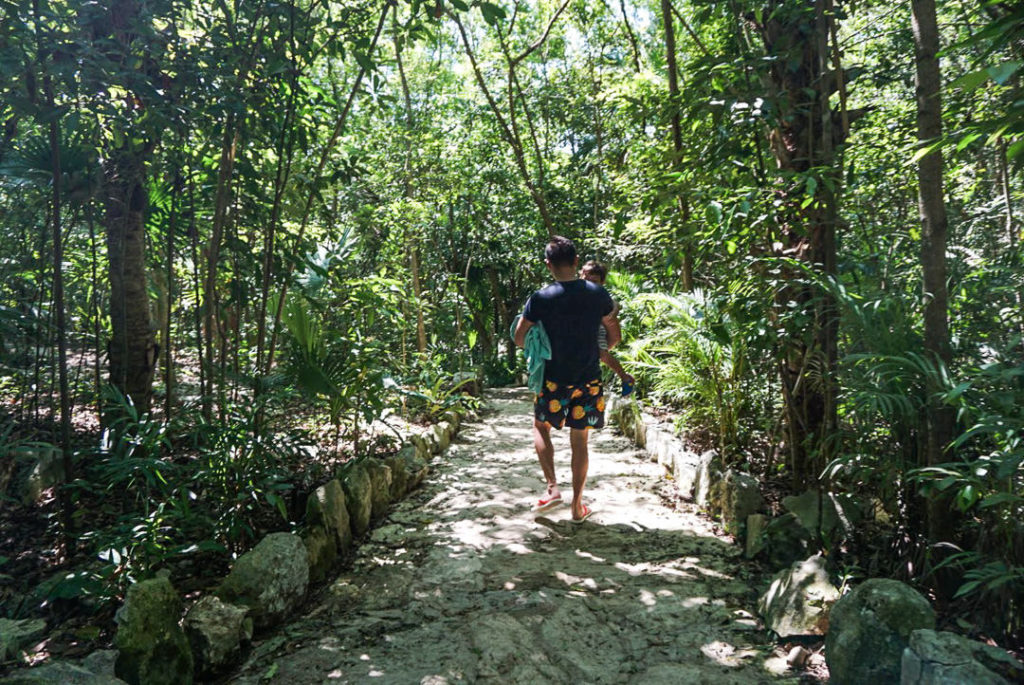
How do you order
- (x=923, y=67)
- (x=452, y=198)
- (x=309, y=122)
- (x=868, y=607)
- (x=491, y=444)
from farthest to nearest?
(x=452, y=198) → (x=491, y=444) → (x=309, y=122) → (x=923, y=67) → (x=868, y=607)

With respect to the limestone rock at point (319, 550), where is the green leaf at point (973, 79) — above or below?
above

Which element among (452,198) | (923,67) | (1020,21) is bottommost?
(1020,21)

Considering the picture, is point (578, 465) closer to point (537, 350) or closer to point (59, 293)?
point (537, 350)

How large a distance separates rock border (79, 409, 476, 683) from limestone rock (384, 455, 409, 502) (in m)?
0.14

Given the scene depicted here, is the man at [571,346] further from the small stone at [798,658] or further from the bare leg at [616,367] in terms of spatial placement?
the small stone at [798,658]

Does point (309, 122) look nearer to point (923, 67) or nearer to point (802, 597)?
point (923, 67)

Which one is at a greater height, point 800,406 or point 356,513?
point 800,406

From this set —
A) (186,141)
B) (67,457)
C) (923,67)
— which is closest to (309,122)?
(186,141)

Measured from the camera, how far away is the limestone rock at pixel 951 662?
5.30 ft

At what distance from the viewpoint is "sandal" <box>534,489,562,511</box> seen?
13.5ft

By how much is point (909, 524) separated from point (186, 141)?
3895 millimetres

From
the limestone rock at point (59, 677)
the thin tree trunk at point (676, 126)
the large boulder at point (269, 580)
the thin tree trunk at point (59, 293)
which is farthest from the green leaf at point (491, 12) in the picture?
the limestone rock at point (59, 677)

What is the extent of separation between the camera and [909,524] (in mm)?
2635

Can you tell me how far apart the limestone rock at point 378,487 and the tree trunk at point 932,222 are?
9.95 ft
